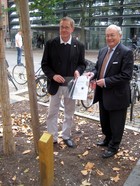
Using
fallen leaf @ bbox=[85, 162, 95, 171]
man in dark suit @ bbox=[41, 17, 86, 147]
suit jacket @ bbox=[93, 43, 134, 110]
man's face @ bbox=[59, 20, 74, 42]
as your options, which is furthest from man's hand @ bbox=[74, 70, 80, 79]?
fallen leaf @ bbox=[85, 162, 95, 171]

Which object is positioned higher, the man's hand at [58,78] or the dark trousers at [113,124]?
the man's hand at [58,78]

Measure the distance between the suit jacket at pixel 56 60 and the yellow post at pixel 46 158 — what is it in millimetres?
1211

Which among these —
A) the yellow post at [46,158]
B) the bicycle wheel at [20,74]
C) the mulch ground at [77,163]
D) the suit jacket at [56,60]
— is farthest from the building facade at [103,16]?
the yellow post at [46,158]

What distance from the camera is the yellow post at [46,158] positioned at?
2500mm

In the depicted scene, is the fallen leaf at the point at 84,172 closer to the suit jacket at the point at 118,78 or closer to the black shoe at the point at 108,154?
the black shoe at the point at 108,154

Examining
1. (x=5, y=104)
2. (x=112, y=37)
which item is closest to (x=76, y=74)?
(x=112, y=37)

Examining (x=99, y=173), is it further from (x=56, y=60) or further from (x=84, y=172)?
(x=56, y=60)

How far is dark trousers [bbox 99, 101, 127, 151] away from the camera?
143 inches

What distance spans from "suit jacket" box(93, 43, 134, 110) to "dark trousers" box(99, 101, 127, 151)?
0.46 ft

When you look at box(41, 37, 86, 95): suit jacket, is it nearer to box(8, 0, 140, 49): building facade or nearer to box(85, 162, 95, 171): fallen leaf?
box(85, 162, 95, 171): fallen leaf

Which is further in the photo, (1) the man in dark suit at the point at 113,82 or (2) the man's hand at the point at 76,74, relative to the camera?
(2) the man's hand at the point at 76,74

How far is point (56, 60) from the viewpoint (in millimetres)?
3641

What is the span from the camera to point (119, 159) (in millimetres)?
3740

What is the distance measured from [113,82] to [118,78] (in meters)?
0.08
